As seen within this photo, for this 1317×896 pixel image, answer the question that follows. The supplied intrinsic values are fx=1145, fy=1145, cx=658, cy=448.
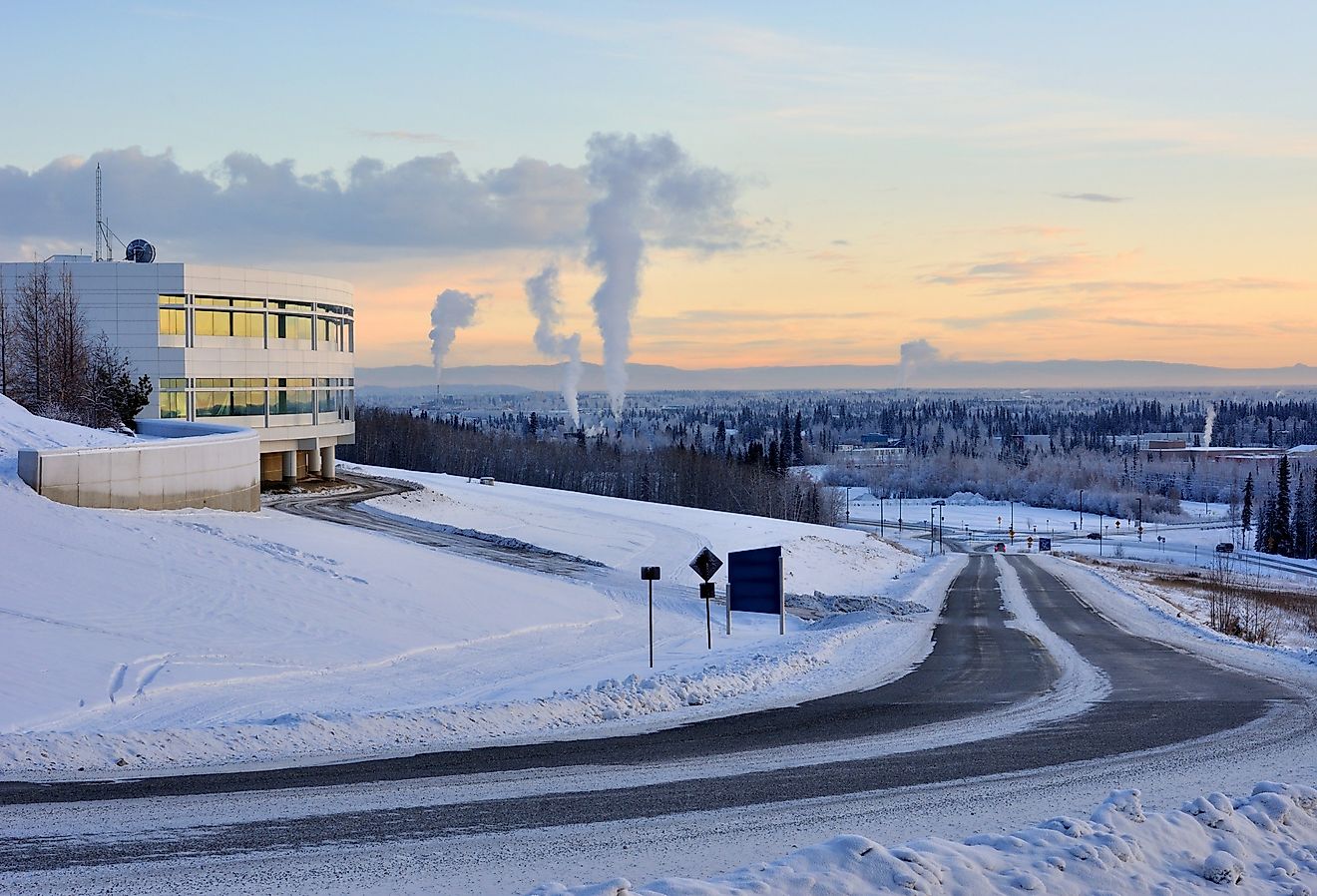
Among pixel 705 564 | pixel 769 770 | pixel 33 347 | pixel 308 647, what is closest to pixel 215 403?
pixel 33 347

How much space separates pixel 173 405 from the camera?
54875 millimetres

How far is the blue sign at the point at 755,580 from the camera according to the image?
3142 cm

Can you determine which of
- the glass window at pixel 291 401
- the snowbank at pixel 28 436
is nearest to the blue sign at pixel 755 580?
the snowbank at pixel 28 436

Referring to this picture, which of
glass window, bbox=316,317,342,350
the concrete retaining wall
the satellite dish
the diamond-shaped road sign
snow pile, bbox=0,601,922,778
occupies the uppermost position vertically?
the satellite dish

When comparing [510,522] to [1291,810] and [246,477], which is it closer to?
[246,477]

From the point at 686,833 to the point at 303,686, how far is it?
11208mm

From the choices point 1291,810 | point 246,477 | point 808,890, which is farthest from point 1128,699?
point 246,477

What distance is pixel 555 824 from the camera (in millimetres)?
10398

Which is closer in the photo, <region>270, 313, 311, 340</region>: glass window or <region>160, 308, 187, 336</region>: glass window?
<region>160, 308, 187, 336</region>: glass window

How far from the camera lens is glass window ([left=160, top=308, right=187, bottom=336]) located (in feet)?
179

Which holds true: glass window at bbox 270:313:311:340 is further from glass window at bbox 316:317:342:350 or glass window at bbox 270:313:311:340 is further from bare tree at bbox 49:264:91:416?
bare tree at bbox 49:264:91:416

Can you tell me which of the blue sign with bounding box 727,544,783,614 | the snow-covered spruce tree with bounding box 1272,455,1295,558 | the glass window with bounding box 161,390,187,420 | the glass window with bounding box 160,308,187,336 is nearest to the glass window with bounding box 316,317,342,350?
the glass window with bounding box 160,308,187,336

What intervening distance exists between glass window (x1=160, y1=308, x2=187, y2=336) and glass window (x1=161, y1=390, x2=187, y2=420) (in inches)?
112

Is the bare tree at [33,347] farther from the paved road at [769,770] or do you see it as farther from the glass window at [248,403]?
the paved road at [769,770]
